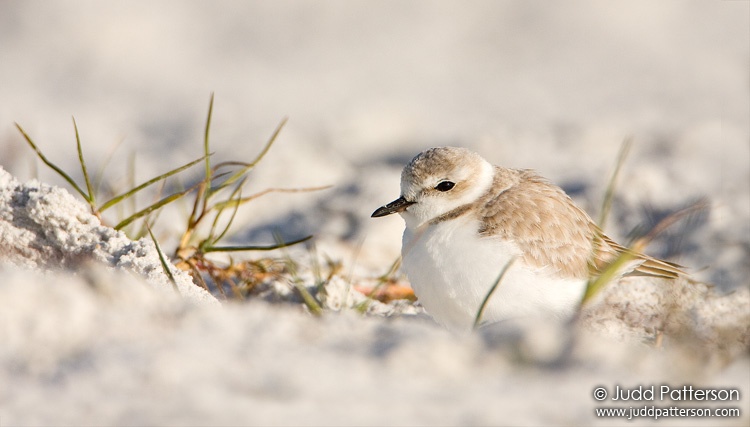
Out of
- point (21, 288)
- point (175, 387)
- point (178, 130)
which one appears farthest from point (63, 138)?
point (175, 387)

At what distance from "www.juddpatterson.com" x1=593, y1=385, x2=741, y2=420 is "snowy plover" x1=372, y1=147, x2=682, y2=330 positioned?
1189 mm

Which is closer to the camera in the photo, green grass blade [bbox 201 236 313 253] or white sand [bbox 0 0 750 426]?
white sand [bbox 0 0 750 426]

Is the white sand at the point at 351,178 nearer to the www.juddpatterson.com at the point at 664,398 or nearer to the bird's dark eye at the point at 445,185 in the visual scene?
the www.juddpatterson.com at the point at 664,398

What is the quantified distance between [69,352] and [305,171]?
4.19 metres

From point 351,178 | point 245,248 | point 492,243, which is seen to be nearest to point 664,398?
point 492,243

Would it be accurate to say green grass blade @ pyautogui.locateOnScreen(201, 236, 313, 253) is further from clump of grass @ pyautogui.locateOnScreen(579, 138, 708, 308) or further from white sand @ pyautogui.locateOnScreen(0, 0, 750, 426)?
clump of grass @ pyautogui.locateOnScreen(579, 138, 708, 308)

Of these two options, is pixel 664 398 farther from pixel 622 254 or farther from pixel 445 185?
pixel 445 185

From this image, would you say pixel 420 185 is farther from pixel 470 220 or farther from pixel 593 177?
pixel 593 177

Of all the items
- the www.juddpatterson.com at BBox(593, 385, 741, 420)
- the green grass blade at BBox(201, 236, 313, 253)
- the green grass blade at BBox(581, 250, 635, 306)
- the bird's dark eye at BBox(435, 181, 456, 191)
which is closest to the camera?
the www.juddpatterson.com at BBox(593, 385, 741, 420)

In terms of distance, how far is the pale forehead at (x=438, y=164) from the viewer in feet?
11.7

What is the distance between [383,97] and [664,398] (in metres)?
6.10

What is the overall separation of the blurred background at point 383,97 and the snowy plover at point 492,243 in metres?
1.12

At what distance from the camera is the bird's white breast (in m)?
3.08

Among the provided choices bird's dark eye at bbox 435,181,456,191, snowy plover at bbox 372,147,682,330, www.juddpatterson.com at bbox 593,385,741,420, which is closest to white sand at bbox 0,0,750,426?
www.juddpatterson.com at bbox 593,385,741,420
